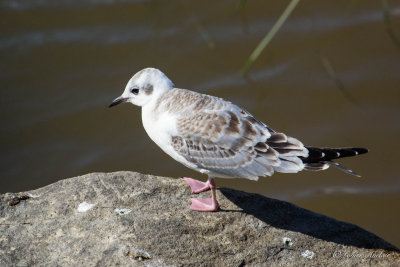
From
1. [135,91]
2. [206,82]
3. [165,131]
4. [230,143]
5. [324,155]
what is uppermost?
[135,91]

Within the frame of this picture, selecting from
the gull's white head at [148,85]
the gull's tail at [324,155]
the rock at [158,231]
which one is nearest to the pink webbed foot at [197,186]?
the rock at [158,231]

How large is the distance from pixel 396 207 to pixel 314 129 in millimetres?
1714

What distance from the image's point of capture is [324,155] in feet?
16.6

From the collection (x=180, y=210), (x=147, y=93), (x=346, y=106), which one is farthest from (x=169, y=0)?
(x=180, y=210)

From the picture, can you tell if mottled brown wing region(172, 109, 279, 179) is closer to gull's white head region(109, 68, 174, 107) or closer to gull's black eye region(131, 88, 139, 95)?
gull's white head region(109, 68, 174, 107)

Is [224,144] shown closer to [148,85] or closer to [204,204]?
[204,204]

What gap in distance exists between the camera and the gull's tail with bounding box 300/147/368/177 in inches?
199

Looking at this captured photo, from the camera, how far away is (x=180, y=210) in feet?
17.1

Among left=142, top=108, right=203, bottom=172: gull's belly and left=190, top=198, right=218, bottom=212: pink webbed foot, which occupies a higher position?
left=142, top=108, right=203, bottom=172: gull's belly

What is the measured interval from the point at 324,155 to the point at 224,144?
2.98 ft

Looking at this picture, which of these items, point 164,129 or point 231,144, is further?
point 164,129

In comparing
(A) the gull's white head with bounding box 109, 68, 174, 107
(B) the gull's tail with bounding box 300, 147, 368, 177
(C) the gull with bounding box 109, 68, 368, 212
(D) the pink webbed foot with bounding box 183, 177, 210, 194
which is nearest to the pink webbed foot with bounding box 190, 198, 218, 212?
(C) the gull with bounding box 109, 68, 368, 212

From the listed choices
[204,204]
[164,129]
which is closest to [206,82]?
[164,129]

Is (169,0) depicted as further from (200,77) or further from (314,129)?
(314,129)
